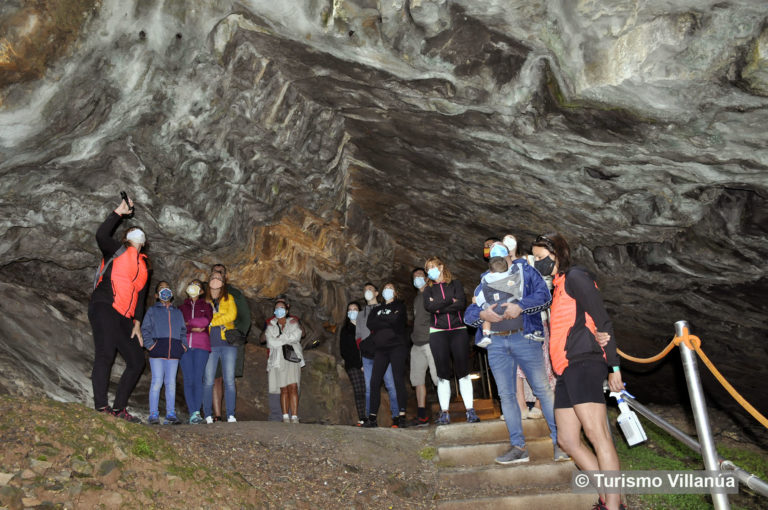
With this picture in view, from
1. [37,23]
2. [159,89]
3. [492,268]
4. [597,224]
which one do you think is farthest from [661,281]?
[37,23]

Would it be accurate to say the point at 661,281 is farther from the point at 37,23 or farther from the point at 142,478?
the point at 37,23

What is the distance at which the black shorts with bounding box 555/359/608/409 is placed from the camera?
15.6ft

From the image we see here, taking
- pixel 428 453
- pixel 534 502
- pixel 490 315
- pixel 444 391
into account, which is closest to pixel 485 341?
pixel 490 315

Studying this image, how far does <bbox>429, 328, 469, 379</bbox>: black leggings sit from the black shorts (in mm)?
3441

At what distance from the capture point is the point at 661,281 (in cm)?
1016

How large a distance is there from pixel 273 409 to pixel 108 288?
3959 mm

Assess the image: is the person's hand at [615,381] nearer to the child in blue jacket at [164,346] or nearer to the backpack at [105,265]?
the backpack at [105,265]

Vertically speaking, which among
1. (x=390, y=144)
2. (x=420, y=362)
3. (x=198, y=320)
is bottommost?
(x=420, y=362)

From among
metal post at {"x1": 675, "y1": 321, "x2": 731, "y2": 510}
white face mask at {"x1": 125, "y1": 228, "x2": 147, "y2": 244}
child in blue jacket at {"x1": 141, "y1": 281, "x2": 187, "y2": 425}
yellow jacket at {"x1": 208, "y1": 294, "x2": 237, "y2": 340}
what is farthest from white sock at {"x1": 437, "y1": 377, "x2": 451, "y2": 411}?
A: metal post at {"x1": 675, "y1": 321, "x2": 731, "y2": 510}

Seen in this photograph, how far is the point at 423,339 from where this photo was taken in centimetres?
948

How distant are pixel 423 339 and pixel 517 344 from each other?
316cm

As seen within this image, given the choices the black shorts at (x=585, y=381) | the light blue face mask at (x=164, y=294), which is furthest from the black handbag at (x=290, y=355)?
the black shorts at (x=585, y=381)

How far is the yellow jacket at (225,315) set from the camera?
924 cm

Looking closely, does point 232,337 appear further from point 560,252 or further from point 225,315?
point 560,252
